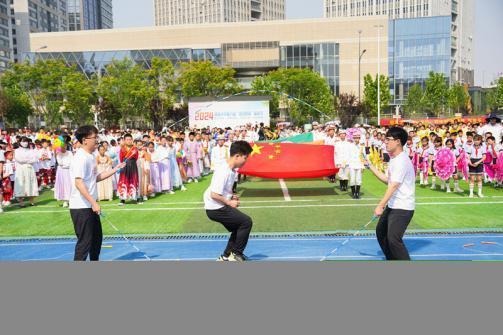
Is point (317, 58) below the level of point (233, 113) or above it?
above

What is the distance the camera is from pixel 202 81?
4212 cm

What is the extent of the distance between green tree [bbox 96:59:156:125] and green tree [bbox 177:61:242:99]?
3179mm

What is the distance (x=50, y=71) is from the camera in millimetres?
40094

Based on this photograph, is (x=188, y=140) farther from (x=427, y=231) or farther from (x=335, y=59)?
(x=335, y=59)

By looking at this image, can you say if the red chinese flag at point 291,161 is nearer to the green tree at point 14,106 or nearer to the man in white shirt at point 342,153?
the man in white shirt at point 342,153

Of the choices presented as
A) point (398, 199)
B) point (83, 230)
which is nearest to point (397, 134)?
point (398, 199)

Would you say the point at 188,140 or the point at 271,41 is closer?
the point at 188,140

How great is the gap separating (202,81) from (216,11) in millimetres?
99860

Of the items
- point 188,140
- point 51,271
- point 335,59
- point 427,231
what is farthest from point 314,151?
point 335,59

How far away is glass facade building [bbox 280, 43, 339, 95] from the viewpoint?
6662 centimetres

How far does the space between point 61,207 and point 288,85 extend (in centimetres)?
3082

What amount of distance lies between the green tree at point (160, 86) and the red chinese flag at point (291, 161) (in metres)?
30.9

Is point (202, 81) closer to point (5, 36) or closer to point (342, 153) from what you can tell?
point (342, 153)

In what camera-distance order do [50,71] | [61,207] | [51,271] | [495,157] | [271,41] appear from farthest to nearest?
[271,41] < [50,71] < [495,157] < [61,207] < [51,271]
